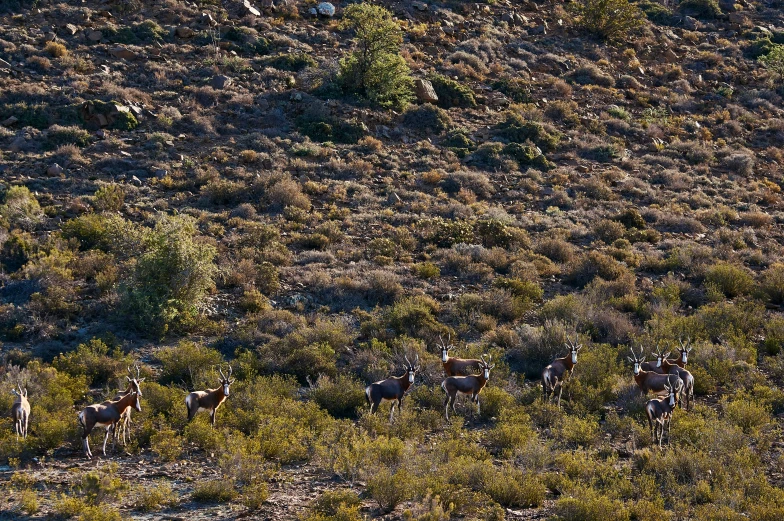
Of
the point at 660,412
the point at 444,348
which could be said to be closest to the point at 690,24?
the point at 444,348

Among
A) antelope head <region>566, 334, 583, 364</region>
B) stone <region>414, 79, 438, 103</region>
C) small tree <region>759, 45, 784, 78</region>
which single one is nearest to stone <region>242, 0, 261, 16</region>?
stone <region>414, 79, 438, 103</region>

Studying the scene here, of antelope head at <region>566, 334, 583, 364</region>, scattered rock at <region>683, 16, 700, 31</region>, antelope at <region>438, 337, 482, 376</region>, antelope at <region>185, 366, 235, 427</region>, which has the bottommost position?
antelope at <region>438, 337, 482, 376</region>

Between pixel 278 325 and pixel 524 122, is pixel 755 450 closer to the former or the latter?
pixel 278 325

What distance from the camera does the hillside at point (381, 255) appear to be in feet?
37.1

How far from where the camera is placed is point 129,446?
1211 cm

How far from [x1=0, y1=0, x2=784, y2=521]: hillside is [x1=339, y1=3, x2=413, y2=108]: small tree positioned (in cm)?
13

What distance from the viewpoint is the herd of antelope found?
1201 cm

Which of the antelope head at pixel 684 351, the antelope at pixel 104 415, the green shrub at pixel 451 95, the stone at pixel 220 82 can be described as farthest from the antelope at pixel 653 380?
the stone at pixel 220 82

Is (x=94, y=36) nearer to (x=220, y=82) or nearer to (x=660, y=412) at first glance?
(x=220, y=82)

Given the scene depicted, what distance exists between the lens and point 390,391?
44.8 feet

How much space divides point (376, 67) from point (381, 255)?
13.2 metres

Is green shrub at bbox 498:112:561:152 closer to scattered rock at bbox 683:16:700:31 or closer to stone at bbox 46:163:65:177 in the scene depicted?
stone at bbox 46:163:65:177

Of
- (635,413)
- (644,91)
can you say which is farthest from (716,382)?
Answer: (644,91)

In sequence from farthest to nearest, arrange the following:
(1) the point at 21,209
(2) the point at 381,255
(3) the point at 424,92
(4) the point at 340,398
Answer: (3) the point at 424,92 → (2) the point at 381,255 → (1) the point at 21,209 → (4) the point at 340,398
